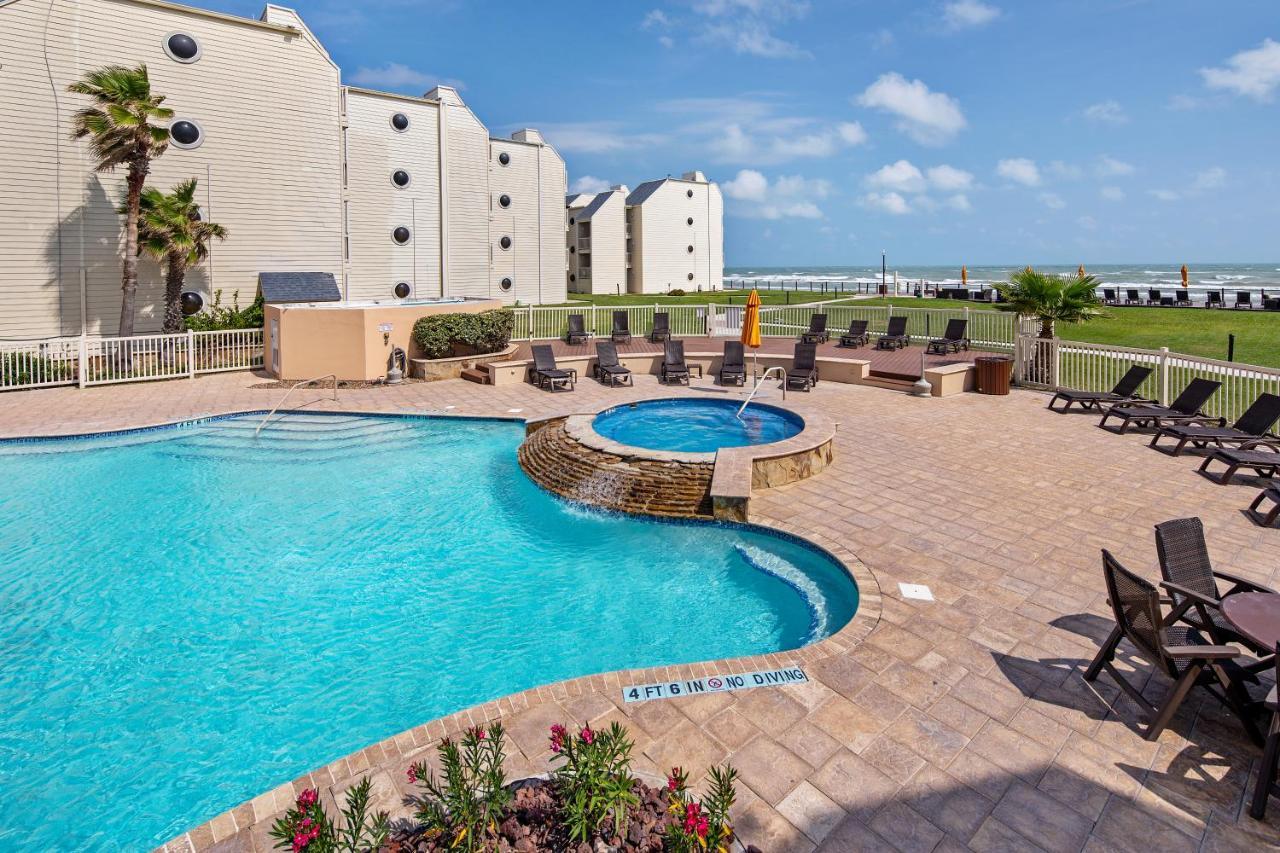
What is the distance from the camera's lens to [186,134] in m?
20.0

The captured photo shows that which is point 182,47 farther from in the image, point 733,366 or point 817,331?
Result: point 817,331

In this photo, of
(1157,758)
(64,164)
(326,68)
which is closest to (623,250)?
(326,68)

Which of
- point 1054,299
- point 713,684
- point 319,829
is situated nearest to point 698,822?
point 319,829

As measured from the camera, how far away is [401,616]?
6371 mm

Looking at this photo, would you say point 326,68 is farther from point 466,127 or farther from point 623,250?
point 623,250

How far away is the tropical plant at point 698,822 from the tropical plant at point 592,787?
20 centimetres

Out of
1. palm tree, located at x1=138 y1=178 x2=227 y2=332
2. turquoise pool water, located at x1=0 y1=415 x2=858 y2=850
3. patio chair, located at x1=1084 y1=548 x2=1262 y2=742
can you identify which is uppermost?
palm tree, located at x1=138 y1=178 x2=227 y2=332

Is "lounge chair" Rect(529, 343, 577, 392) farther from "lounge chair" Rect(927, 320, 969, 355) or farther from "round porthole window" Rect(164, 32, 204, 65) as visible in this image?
"round porthole window" Rect(164, 32, 204, 65)

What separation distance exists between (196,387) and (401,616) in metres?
13.1

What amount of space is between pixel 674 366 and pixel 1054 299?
8.38 metres

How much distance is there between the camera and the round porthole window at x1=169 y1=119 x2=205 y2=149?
19839 mm

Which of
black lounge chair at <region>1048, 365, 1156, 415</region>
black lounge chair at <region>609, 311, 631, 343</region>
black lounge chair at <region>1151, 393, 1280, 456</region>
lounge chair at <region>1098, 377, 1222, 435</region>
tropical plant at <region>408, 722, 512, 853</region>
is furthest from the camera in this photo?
black lounge chair at <region>609, 311, 631, 343</region>

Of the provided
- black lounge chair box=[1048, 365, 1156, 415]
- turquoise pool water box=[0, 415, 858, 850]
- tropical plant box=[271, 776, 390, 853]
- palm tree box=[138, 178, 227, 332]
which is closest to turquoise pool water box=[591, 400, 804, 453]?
turquoise pool water box=[0, 415, 858, 850]

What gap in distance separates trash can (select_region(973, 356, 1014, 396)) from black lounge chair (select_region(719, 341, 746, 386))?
205 inches
